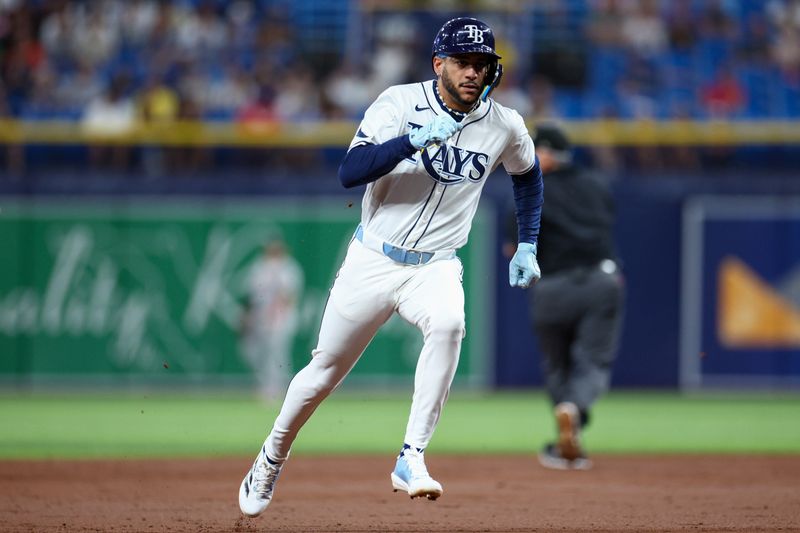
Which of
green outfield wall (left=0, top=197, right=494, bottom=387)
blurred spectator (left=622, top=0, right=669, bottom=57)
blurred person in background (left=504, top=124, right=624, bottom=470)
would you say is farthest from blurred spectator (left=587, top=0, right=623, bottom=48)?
blurred person in background (left=504, top=124, right=624, bottom=470)

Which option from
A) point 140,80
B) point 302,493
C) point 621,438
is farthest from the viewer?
point 140,80

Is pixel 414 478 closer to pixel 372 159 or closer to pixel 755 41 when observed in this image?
pixel 372 159

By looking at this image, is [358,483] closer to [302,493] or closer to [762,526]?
[302,493]

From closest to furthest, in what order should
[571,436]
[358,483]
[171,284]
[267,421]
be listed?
[358,483] → [571,436] → [267,421] → [171,284]

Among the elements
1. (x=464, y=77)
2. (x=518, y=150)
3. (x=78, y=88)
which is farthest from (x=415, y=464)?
(x=78, y=88)

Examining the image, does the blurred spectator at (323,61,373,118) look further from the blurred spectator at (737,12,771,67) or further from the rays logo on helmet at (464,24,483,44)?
the rays logo on helmet at (464,24,483,44)

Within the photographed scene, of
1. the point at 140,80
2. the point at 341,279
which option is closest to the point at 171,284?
the point at 140,80

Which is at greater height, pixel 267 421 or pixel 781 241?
pixel 781 241
